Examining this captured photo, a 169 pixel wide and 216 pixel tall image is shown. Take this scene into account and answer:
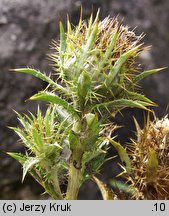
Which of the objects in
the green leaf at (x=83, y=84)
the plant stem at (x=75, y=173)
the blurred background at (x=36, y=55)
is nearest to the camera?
the green leaf at (x=83, y=84)

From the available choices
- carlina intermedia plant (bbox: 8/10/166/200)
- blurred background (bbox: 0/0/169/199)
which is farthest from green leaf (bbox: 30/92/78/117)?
blurred background (bbox: 0/0/169/199)

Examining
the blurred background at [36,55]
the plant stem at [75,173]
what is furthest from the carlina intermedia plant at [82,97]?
the blurred background at [36,55]

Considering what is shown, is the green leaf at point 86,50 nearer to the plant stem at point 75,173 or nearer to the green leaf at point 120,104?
the green leaf at point 120,104

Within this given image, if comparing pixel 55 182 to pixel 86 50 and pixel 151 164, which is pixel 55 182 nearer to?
pixel 151 164

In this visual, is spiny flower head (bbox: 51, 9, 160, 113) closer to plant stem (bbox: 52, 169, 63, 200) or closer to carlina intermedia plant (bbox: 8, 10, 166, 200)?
carlina intermedia plant (bbox: 8, 10, 166, 200)

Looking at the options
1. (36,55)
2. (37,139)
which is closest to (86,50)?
(37,139)

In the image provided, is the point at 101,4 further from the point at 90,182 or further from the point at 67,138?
the point at 67,138
